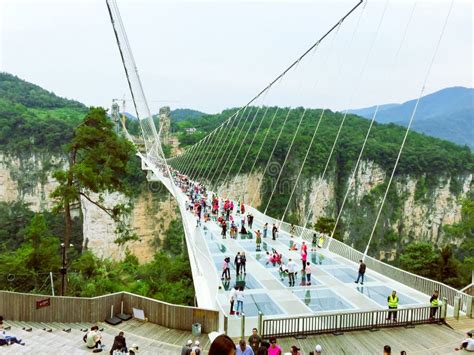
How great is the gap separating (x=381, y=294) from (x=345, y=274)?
84.2 inches

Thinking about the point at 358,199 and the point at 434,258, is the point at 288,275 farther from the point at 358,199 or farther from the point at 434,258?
the point at 358,199

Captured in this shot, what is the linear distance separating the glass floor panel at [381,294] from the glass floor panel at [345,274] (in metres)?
0.83

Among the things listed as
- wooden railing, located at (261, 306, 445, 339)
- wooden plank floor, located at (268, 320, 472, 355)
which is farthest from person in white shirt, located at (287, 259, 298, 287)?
wooden plank floor, located at (268, 320, 472, 355)

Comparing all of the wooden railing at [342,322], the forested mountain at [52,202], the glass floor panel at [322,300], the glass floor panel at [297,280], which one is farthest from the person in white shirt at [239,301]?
the forested mountain at [52,202]

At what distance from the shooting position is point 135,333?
10.4 metres

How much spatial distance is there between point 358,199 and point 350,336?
6331 centimetres

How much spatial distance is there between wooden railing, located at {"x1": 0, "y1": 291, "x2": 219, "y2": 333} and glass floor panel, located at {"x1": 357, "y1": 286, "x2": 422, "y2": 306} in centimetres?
551

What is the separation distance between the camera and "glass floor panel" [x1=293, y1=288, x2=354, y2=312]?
1156 cm

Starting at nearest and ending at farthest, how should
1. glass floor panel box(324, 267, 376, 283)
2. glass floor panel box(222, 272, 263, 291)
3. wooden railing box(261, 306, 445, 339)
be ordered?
wooden railing box(261, 306, 445, 339), glass floor panel box(222, 272, 263, 291), glass floor panel box(324, 267, 376, 283)

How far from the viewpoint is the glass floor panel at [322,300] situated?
11562 millimetres

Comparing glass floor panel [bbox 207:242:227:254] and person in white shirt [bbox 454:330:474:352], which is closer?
person in white shirt [bbox 454:330:474:352]

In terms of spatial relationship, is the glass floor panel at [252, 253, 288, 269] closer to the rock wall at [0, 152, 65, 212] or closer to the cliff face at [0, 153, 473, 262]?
the cliff face at [0, 153, 473, 262]

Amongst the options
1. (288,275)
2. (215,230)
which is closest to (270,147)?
(215,230)

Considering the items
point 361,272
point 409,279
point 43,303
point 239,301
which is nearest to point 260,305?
point 239,301
